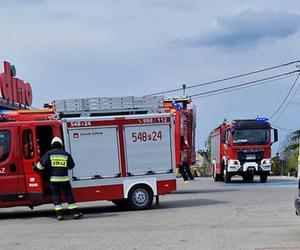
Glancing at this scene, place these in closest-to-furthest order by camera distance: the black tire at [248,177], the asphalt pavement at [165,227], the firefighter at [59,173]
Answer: the asphalt pavement at [165,227] < the firefighter at [59,173] < the black tire at [248,177]

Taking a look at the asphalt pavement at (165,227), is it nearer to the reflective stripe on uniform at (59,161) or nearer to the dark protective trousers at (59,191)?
the dark protective trousers at (59,191)

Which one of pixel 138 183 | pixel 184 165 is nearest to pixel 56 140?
pixel 138 183

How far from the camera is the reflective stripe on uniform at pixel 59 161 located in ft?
44.6

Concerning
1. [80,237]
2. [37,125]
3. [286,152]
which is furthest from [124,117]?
[286,152]

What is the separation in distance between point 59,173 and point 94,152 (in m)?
1.33

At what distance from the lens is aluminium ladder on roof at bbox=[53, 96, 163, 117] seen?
14.8m

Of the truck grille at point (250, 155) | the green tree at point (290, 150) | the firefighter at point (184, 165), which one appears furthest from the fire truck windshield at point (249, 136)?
the green tree at point (290, 150)

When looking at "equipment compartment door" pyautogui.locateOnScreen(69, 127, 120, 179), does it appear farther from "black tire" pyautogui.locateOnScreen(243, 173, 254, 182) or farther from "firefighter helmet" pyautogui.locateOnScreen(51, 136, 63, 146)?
"black tire" pyautogui.locateOnScreen(243, 173, 254, 182)

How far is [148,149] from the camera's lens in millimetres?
15141

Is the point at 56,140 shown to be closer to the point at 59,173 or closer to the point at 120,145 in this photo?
the point at 59,173

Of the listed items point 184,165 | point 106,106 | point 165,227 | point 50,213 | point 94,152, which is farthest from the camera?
point 184,165

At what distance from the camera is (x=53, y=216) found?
14.7m

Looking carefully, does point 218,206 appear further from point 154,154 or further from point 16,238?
point 16,238

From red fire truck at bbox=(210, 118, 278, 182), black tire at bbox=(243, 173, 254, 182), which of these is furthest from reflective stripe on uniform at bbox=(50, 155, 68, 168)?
black tire at bbox=(243, 173, 254, 182)
